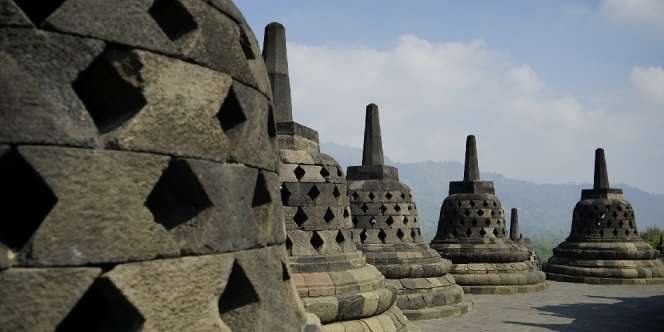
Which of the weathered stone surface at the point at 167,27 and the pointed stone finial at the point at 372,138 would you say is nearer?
the weathered stone surface at the point at 167,27

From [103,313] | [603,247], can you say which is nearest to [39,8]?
[103,313]

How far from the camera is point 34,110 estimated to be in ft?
6.95

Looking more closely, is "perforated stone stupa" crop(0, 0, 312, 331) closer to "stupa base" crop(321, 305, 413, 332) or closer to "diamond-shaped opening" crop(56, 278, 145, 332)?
"diamond-shaped opening" crop(56, 278, 145, 332)

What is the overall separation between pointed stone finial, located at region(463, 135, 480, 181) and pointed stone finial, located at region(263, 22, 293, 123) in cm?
1102

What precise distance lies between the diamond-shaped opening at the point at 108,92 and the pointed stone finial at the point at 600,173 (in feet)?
66.2

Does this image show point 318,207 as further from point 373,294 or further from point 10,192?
point 10,192

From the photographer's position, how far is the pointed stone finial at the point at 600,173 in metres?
19.9

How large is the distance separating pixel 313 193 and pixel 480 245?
10075 mm

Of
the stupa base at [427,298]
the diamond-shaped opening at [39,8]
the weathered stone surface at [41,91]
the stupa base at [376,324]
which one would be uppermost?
the diamond-shaped opening at [39,8]

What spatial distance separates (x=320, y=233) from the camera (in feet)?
23.5

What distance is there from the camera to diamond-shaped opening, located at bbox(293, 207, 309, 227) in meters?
7.07

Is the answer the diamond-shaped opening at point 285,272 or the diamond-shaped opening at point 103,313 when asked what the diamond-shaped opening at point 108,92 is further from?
the diamond-shaped opening at point 285,272

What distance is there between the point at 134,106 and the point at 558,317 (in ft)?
37.6

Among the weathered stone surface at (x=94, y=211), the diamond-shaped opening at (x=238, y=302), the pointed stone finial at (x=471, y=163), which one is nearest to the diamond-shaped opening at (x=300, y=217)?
the diamond-shaped opening at (x=238, y=302)
